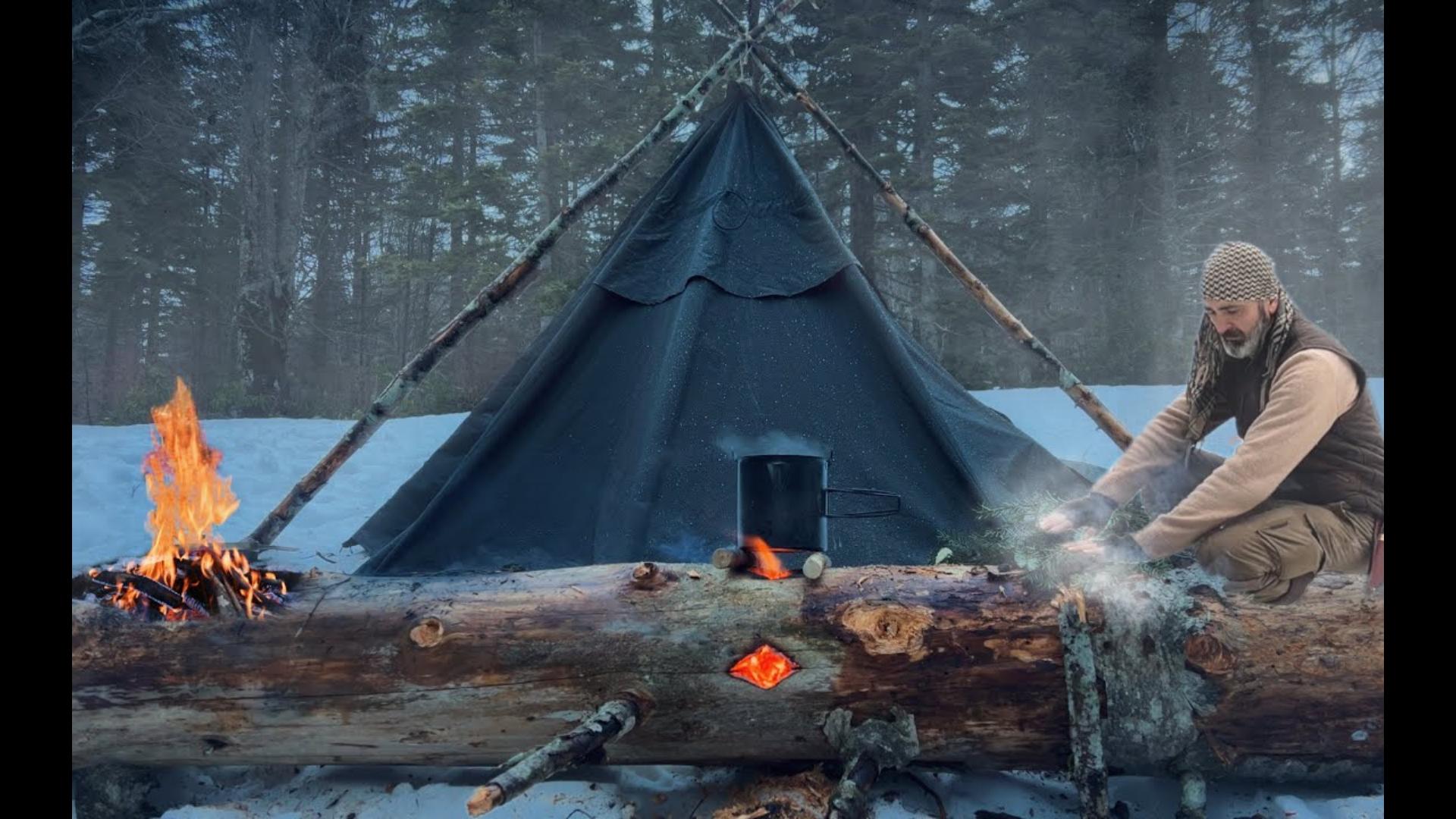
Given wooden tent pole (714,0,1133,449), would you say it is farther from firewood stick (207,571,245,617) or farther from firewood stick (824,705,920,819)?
firewood stick (207,571,245,617)

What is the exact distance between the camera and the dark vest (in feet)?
6.69

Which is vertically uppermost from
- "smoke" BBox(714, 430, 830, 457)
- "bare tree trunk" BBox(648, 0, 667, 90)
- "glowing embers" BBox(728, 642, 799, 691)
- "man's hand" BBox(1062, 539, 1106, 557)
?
"bare tree trunk" BBox(648, 0, 667, 90)

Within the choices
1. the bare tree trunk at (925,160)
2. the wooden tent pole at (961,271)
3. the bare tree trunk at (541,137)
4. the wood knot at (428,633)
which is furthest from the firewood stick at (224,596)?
the bare tree trunk at (925,160)

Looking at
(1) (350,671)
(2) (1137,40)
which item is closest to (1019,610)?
(1) (350,671)

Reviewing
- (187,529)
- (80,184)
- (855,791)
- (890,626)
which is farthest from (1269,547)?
(80,184)

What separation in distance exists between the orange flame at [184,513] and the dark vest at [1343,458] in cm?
307

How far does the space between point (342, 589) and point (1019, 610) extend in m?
2.03

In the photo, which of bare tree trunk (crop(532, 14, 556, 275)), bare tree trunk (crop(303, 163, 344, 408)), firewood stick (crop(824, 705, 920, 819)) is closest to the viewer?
firewood stick (crop(824, 705, 920, 819))

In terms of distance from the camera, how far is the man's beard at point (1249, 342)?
2.19 meters

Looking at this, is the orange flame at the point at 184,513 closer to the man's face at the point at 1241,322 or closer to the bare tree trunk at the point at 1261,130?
the man's face at the point at 1241,322

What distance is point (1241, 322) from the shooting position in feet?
7.26

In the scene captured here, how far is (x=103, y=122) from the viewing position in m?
13.4

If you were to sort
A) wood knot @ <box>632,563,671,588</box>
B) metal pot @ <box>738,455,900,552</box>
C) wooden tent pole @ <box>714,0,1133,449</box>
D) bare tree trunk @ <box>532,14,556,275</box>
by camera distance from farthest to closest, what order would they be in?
bare tree trunk @ <box>532,14,556,275</box>, wooden tent pole @ <box>714,0,1133,449</box>, metal pot @ <box>738,455,900,552</box>, wood knot @ <box>632,563,671,588</box>

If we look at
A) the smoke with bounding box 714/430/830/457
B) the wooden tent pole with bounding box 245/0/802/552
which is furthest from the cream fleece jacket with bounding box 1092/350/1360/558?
the wooden tent pole with bounding box 245/0/802/552
